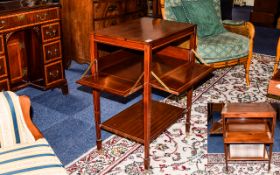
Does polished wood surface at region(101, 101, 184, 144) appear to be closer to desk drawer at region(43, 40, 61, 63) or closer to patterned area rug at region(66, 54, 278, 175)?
patterned area rug at region(66, 54, 278, 175)

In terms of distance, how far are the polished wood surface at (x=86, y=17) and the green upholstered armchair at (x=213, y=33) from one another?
40.1 inches

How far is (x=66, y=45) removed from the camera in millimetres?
5758

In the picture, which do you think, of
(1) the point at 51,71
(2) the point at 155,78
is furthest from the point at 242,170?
(1) the point at 51,71

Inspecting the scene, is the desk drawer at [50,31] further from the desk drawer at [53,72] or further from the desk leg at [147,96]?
the desk leg at [147,96]

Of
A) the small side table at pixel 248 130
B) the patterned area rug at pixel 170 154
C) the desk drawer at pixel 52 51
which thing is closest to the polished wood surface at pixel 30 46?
the desk drawer at pixel 52 51

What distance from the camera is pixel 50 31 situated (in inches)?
172

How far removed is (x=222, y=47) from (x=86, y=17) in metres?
1.99

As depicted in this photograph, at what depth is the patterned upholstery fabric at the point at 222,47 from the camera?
4.59 m

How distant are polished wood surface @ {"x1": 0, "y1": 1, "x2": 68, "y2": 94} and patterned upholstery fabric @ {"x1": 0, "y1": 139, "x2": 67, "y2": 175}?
1.74 meters

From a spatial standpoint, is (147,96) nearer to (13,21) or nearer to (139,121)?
(139,121)

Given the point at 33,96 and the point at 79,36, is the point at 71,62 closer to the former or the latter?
the point at 79,36

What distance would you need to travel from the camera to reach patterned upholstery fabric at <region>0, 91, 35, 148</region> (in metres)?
2.44

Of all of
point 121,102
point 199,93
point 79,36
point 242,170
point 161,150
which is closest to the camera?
point 242,170

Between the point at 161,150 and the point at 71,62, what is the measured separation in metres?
2.85
